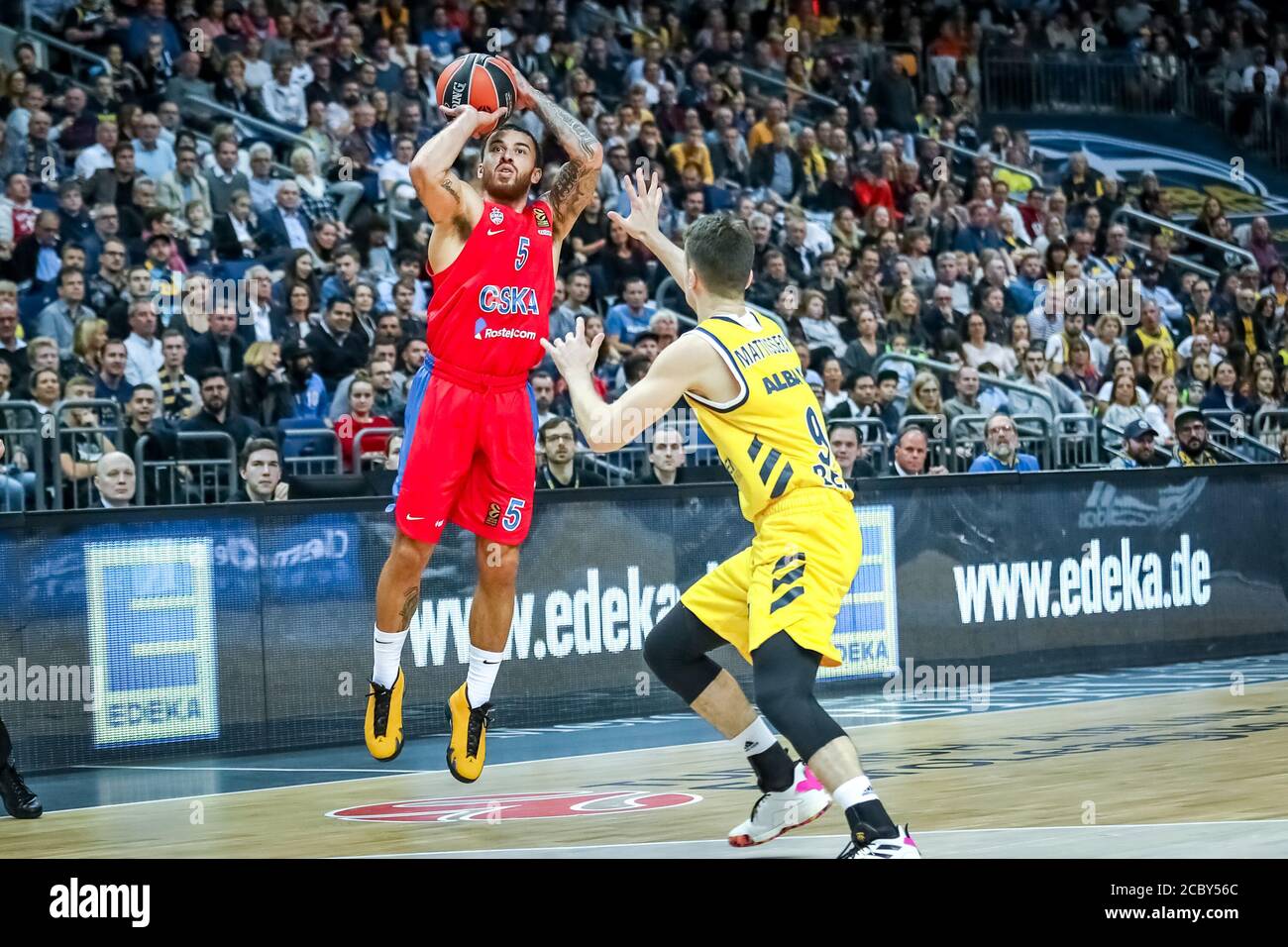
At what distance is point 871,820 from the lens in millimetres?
6191

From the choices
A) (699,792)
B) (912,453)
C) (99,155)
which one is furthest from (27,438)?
(912,453)

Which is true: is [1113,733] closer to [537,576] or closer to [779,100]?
[537,576]

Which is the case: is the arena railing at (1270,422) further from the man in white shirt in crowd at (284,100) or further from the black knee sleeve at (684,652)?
the black knee sleeve at (684,652)

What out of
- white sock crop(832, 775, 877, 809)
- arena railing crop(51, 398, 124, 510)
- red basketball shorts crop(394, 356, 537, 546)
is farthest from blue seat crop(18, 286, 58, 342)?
white sock crop(832, 775, 877, 809)

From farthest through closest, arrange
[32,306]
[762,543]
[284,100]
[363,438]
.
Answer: [284,100], [32,306], [363,438], [762,543]

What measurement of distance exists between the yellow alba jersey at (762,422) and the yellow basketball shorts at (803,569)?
69 mm

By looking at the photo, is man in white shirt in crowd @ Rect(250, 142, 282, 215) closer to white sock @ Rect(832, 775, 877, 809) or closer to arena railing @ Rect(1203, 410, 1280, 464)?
arena railing @ Rect(1203, 410, 1280, 464)

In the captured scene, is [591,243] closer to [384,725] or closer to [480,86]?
[480,86]

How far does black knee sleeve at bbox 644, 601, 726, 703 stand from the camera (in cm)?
714

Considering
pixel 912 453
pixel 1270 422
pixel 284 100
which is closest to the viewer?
pixel 912 453

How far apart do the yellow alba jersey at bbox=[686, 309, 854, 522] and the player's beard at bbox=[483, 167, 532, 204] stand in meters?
2.18

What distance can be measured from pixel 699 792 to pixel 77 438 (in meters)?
5.60
